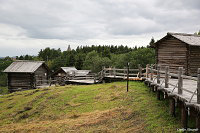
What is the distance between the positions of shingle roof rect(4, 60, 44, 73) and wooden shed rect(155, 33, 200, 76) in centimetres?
2412

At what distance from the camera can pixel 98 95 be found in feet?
61.3

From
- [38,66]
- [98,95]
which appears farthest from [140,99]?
[38,66]

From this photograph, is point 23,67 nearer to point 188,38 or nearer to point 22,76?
point 22,76

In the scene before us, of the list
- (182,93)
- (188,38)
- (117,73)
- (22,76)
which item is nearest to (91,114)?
(182,93)

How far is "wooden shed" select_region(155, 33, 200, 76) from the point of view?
19.1 meters

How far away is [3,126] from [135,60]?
195 feet

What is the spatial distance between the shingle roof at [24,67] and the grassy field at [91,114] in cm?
1503

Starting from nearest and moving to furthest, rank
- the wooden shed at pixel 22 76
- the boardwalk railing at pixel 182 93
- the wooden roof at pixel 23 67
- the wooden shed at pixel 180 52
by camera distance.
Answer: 1. the boardwalk railing at pixel 182 93
2. the wooden shed at pixel 180 52
3. the wooden roof at pixel 23 67
4. the wooden shed at pixel 22 76

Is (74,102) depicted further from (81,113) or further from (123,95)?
(123,95)

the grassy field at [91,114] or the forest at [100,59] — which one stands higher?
the forest at [100,59]

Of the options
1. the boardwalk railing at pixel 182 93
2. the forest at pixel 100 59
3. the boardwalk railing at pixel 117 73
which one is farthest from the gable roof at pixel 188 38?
the forest at pixel 100 59

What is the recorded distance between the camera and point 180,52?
784 inches

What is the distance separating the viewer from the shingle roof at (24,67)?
34.6 meters

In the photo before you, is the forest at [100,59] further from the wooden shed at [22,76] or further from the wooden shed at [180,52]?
the wooden shed at [180,52]
